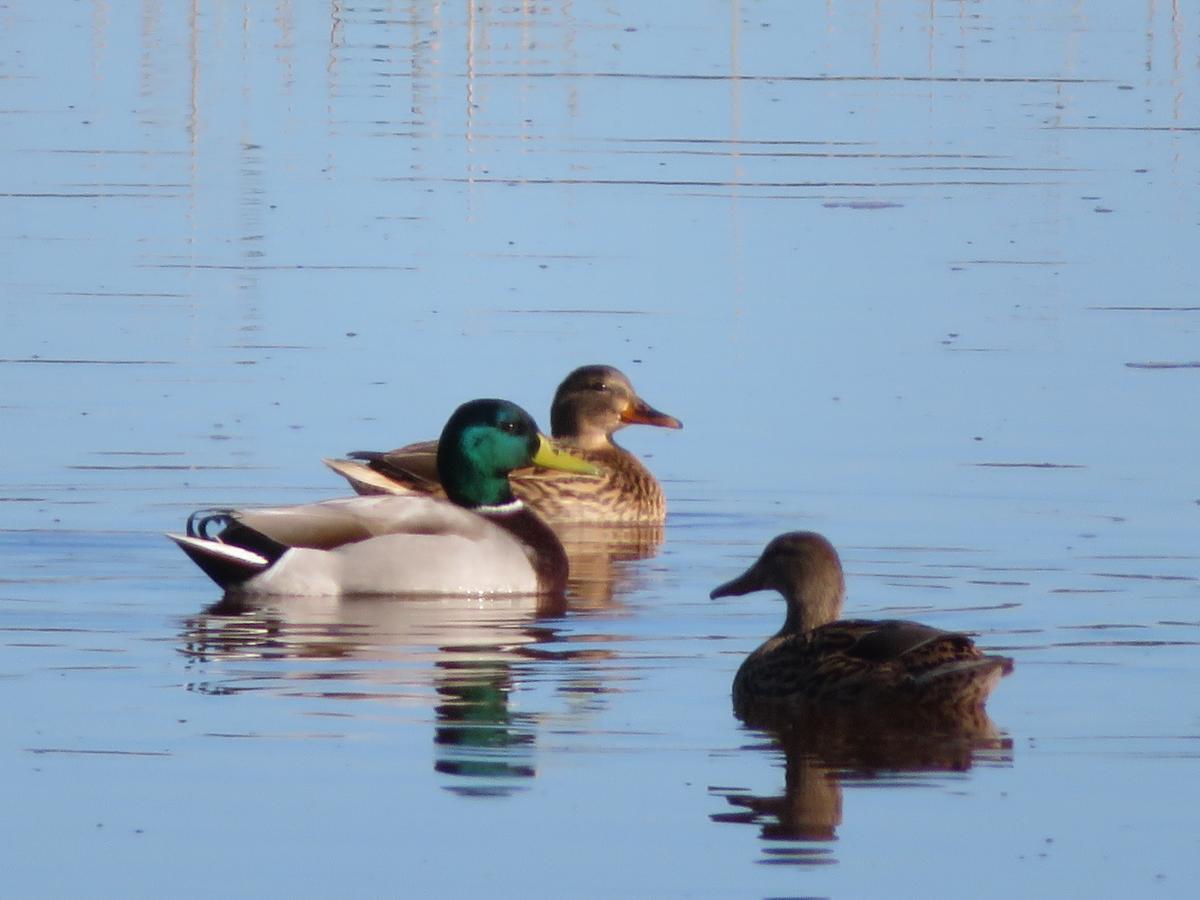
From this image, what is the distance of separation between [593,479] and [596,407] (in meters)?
0.39

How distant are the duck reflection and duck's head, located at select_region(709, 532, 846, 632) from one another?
0.64m

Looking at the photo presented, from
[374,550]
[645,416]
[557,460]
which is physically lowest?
[374,550]

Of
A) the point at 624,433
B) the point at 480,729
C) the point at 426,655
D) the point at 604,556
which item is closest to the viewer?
the point at 480,729

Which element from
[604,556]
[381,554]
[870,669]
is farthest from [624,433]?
[870,669]

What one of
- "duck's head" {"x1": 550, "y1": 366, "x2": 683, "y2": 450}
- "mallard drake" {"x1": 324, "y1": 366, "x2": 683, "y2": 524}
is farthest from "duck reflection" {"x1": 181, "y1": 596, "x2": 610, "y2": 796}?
"duck's head" {"x1": 550, "y1": 366, "x2": 683, "y2": 450}

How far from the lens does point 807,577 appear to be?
8.99 meters

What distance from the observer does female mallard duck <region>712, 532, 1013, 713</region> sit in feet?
26.7

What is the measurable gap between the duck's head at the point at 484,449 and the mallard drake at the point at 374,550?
0.94 ft

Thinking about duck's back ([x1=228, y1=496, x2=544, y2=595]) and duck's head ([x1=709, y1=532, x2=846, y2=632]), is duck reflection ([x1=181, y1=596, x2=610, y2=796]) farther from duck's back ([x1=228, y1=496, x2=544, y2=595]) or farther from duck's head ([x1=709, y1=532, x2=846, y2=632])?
duck's head ([x1=709, y1=532, x2=846, y2=632])

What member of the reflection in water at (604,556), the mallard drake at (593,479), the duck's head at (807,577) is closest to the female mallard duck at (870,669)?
the duck's head at (807,577)

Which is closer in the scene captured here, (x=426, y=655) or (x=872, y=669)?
(x=872, y=669)

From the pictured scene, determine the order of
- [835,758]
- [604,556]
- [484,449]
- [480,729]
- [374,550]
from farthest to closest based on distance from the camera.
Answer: [604,556] → [484,449] → [374,550] → [480,729] → [835,758]

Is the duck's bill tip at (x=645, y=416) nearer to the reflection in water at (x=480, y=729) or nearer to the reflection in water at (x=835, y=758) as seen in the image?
the reflection in water at (x=480, y=729)

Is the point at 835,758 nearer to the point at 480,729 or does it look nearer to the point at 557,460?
the point at 480,729
